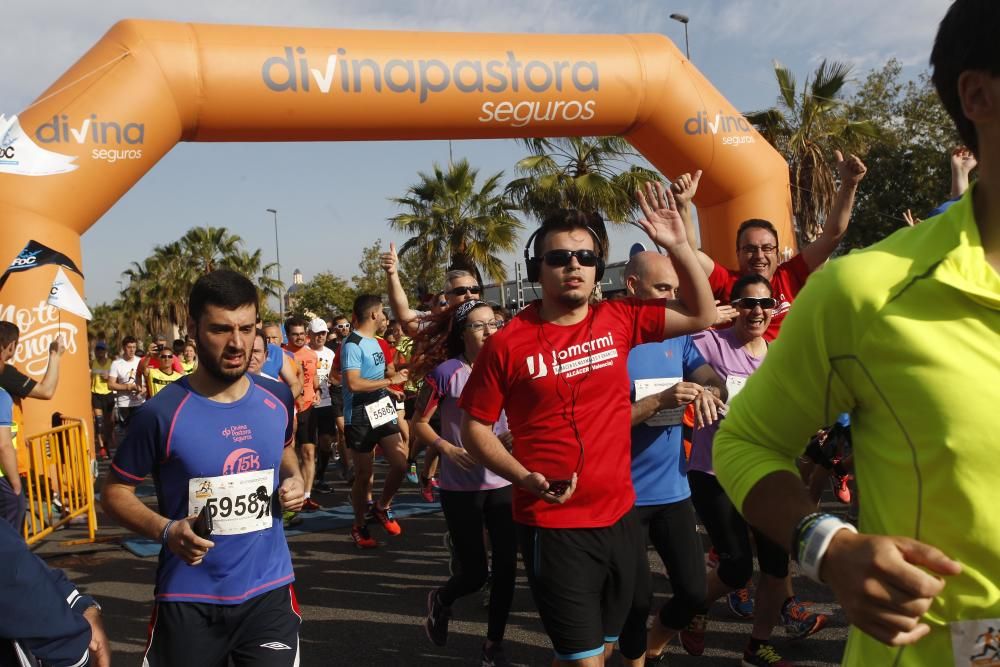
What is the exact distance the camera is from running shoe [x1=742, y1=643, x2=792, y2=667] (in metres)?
4.14

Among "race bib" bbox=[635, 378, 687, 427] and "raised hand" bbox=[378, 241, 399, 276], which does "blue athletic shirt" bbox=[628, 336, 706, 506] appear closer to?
"race bib" bbox=[635, 378, 687, 427]

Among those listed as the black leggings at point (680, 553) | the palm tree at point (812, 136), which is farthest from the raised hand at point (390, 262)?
the palm tree at point (812, 136)

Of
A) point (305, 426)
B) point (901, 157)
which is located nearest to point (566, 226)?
point (305, 426)

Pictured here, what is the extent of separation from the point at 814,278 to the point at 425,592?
5133mm

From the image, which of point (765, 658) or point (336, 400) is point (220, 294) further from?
point (336, 400)

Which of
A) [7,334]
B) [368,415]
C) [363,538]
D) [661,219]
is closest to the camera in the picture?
[661,219]

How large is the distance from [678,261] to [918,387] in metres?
2.09

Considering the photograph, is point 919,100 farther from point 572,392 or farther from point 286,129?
point 572,392

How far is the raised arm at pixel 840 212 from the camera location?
4.76 m

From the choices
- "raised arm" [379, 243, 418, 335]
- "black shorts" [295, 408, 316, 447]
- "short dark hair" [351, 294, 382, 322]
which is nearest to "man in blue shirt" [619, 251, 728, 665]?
"raised arm" [379, 243, 418, 335]

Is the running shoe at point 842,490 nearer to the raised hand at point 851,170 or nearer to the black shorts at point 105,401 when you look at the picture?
the raised hand at point 851,170

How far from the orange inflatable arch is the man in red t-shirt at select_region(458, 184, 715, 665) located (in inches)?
204

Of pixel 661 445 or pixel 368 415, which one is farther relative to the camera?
pixel 368 415

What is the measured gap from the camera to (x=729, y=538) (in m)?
4.21
